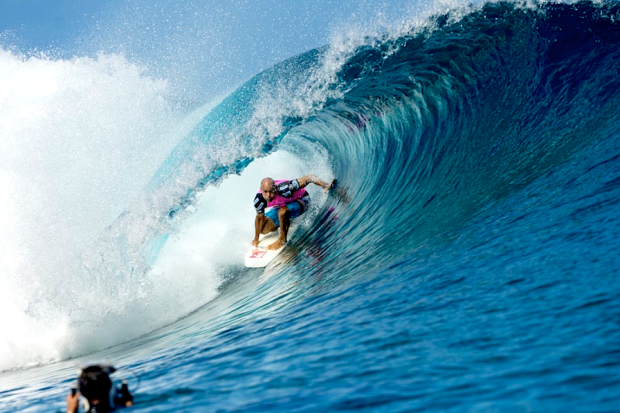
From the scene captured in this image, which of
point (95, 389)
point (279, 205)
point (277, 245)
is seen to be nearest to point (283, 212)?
point (279, 205)

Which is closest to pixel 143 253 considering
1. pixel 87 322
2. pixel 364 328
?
pixel 87 322

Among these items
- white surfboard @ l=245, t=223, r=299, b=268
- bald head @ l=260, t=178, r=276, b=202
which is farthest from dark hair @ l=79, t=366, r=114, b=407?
bald head @ l=260, t=178, r=276, b=202

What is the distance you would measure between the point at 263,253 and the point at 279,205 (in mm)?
875

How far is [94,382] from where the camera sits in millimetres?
2871

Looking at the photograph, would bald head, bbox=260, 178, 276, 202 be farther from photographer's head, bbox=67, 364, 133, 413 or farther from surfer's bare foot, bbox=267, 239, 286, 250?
photographer's head, bbox=67, 364, 133, 413

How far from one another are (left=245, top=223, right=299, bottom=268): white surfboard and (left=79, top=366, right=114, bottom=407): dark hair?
17.3 ft

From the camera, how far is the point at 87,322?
706 centimetres

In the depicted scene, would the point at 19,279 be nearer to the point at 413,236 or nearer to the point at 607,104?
the point at 413,236

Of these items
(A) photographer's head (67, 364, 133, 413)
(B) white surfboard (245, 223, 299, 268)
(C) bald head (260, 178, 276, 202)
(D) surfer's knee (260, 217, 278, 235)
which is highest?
(C) bald head (260, 178, 276, 202)

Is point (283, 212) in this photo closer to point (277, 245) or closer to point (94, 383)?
point (277, 245)

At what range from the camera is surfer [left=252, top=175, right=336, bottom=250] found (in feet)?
27.6

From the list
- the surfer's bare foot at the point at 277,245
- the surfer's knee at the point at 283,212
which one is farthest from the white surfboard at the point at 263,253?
the surfer's knee at the point at 283,212

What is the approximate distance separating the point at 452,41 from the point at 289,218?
542cm

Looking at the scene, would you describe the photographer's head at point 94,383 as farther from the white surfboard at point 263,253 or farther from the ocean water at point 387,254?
the white surfboard at point 263,253
